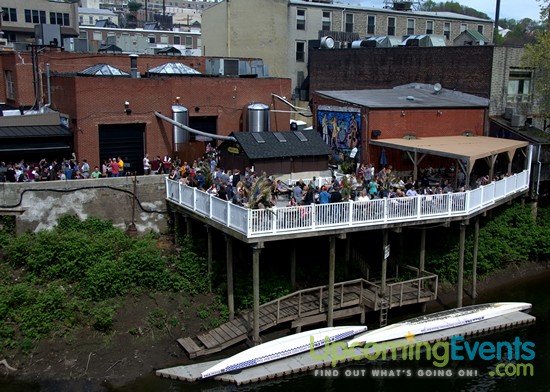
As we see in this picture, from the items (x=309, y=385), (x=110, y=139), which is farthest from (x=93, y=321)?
(x=110, y=139)

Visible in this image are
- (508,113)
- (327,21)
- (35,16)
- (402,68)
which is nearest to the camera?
(508,113)

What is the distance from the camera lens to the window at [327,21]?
55906mm

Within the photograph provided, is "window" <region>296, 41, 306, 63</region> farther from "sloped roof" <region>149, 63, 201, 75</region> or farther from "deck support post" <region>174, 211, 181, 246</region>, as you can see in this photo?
"deck support post" <region>174, 211, 181, 246</region>

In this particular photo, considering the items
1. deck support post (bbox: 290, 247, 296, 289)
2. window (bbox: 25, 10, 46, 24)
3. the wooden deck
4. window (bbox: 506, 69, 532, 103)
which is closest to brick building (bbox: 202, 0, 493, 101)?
window (bbox: 506, 69, 532, 103)

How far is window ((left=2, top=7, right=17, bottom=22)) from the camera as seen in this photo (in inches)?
2803

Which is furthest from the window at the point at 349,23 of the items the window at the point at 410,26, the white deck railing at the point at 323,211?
the white deck railing at the point at 323,211

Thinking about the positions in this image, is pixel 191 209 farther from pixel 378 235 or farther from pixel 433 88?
pixel 433 88

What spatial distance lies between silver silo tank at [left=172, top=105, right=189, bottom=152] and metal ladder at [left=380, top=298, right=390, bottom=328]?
1325cm

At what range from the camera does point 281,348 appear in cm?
2200

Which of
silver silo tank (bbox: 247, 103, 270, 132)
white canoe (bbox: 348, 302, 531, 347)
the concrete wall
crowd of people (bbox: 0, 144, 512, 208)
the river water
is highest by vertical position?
silver silo tank (bbox: 247, 103, 270, 132)

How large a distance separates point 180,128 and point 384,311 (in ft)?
45.3

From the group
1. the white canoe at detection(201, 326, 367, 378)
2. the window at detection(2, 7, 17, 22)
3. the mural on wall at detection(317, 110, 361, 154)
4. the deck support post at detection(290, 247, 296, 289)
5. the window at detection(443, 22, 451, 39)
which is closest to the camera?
the white canoe at detection(201, 326, 367, 378)

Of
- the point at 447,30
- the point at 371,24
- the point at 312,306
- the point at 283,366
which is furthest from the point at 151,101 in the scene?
the point at 447,30

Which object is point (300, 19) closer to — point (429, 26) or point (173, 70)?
point (429, 26)
